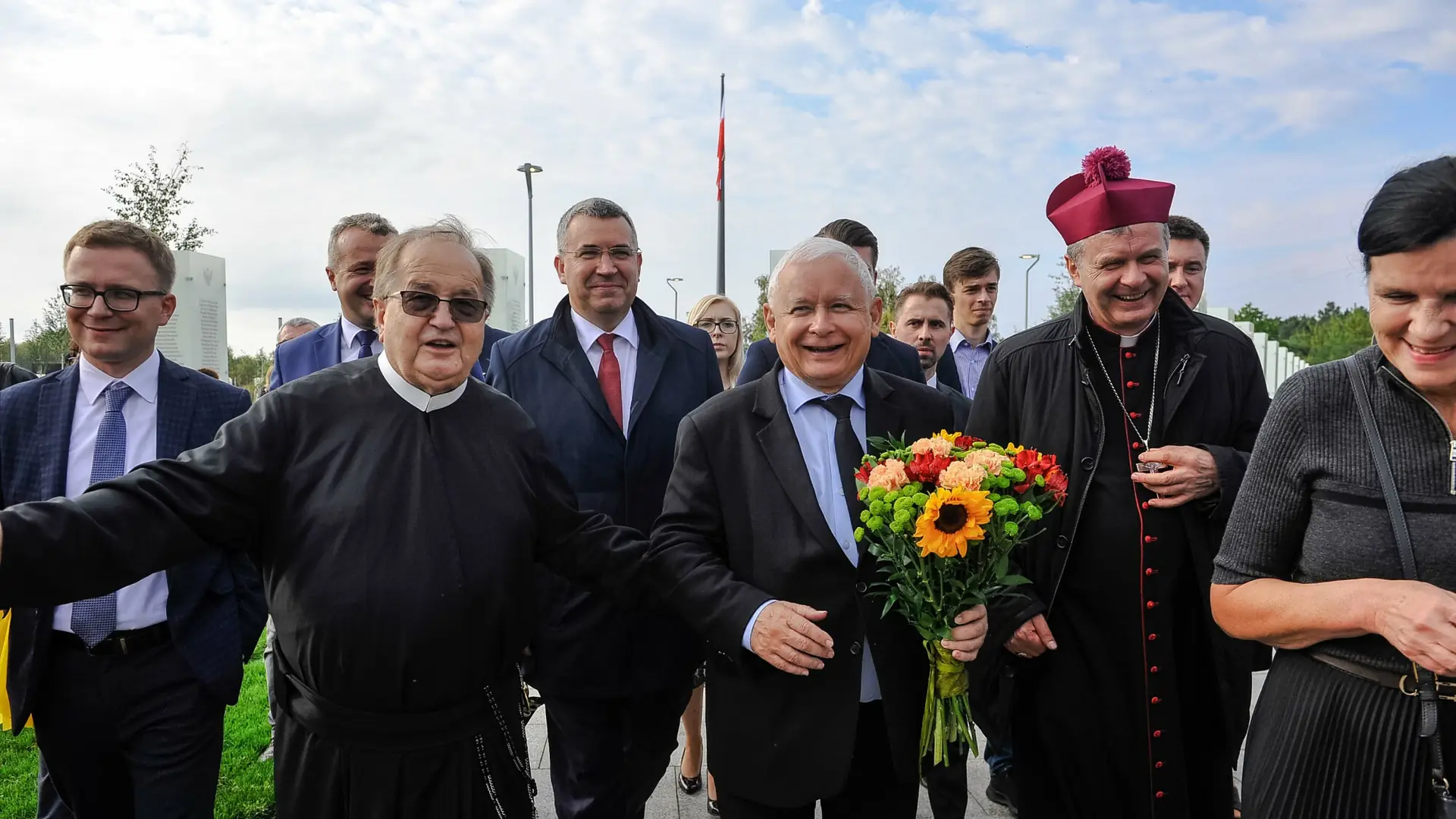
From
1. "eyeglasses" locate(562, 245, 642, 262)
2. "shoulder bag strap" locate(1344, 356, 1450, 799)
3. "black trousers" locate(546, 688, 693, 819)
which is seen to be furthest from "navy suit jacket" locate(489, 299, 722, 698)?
"shoulder bag strap" locate(1344, 356, 1450, 799)

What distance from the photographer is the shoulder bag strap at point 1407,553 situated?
6.53 feet

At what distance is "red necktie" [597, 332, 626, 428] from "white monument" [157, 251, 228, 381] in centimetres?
1070

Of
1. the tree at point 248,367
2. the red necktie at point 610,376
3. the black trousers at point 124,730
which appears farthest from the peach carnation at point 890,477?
the tree at point 248,367

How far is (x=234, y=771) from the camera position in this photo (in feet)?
17.6

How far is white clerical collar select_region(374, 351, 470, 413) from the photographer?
A: 2623mm

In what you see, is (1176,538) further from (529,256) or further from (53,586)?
(529,256)

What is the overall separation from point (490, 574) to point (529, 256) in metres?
23.0

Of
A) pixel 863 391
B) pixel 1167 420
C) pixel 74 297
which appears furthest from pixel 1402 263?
pixel 74 297

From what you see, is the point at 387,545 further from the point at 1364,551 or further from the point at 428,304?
the point at 1364,551

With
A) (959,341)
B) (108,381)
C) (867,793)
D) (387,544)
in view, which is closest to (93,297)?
(108,381)

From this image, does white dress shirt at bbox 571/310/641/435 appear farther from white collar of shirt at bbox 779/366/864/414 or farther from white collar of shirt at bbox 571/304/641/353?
white collar of shirt at bbox 779/366/864/414

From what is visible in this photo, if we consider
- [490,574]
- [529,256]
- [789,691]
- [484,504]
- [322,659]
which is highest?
[529,256]

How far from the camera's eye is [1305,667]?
2211mm

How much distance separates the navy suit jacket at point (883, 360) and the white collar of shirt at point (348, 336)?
1.91 meters
